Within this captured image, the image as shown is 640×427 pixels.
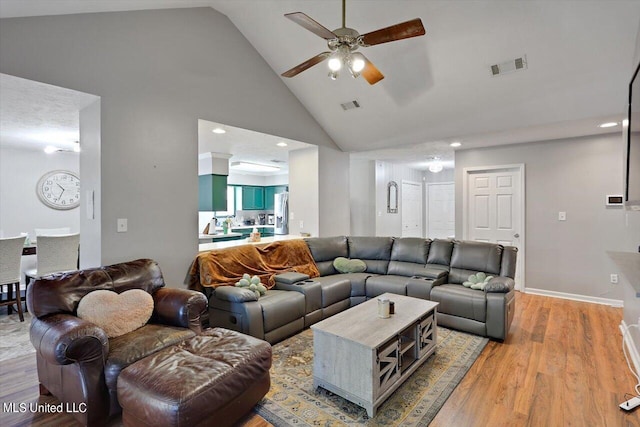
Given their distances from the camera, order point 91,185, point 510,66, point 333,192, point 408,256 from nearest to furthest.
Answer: point 91,185, point 510,66, point 408,256, point 333,192

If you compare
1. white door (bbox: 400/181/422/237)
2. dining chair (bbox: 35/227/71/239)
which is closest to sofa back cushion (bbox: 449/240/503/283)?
white door (bbox: 400/181/422/237)

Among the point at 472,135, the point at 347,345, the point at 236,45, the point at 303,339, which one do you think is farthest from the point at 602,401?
the point at 236,45

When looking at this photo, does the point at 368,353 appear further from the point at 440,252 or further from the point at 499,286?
the point at 440,252

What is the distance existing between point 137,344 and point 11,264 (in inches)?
124

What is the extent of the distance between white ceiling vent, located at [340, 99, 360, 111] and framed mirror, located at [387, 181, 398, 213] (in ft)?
10.4

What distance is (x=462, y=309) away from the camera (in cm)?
340

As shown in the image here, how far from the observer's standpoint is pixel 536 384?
2.43 meters

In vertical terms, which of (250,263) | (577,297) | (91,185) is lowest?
(577,297)

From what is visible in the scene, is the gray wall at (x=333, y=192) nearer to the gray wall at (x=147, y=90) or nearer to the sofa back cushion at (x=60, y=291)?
the gray wall at (x=147, y=90)

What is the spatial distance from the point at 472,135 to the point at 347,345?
374 centimetres

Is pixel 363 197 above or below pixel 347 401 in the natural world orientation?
above

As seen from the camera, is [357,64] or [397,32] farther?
[357,64]

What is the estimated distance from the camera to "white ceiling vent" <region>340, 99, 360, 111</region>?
14.9 feet

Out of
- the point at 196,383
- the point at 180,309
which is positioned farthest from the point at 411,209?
the point at 196,383
